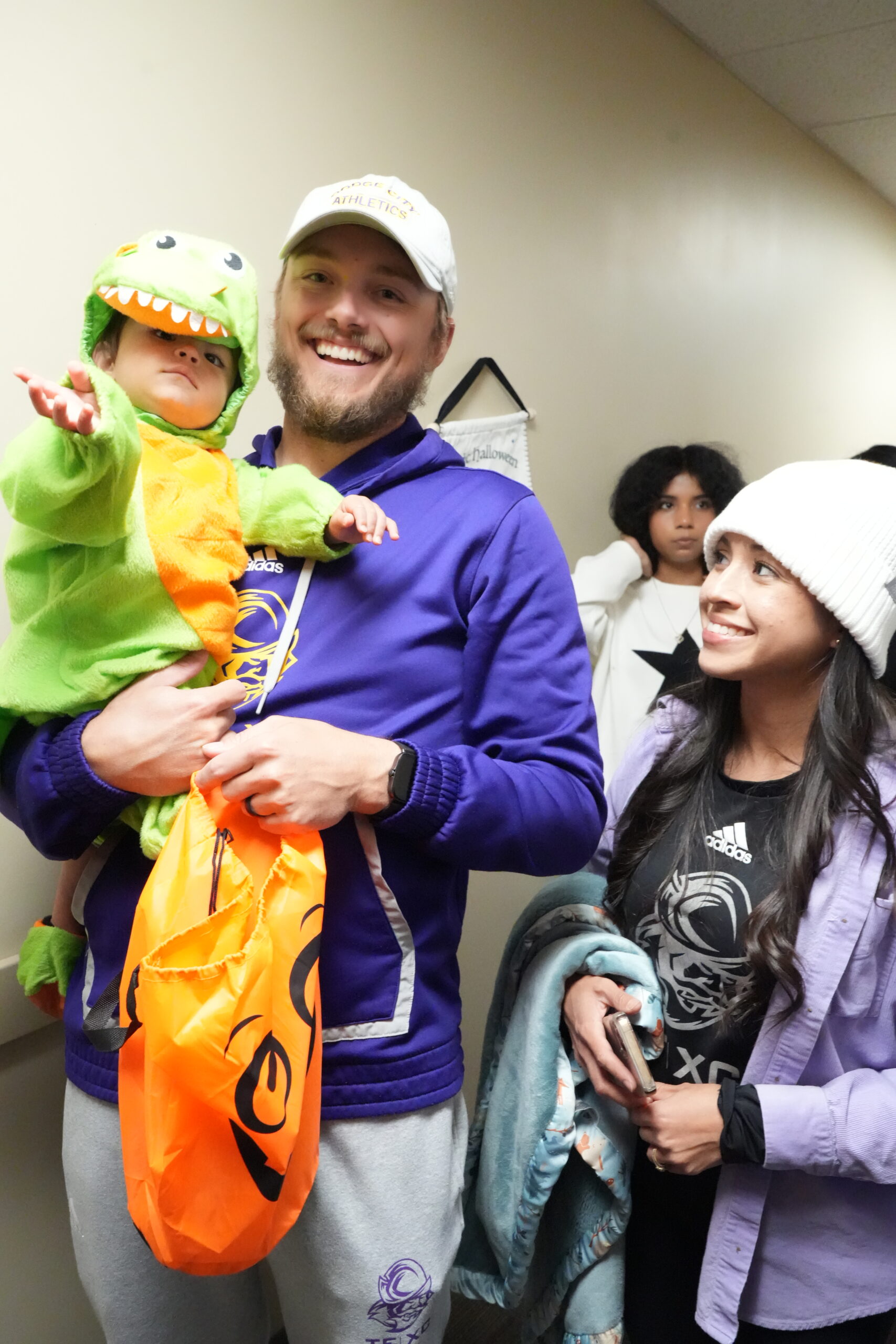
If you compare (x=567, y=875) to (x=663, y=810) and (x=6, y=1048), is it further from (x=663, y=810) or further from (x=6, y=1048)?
(x=6, y=1048)

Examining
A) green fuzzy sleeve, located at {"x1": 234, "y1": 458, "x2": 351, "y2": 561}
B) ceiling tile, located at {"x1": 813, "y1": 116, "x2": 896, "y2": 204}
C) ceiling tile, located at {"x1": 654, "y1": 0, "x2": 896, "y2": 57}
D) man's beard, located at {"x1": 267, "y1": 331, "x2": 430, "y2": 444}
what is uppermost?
ceiling tile, located at {"x1": 813, "y1": 116, "x2": 896, "y2": 204}

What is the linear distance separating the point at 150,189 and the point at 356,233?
48 cm

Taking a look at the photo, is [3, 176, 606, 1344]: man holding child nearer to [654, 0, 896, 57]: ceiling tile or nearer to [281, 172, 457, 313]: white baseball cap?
[281, 172, 457, 313]: white baseball cap

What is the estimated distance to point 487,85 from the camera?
2.12 m

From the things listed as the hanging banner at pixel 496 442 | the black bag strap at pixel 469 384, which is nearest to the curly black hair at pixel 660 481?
the hanging banner at pixel 496 442

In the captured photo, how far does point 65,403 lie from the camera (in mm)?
783

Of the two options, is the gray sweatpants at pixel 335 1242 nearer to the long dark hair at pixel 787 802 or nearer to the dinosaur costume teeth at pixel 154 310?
the long dark hair at pixel 787 802

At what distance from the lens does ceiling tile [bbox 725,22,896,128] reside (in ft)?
9.63

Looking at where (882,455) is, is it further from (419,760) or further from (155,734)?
(155,734)

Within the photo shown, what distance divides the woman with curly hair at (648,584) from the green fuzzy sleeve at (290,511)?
1.40 meters

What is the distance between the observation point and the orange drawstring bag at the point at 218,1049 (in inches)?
32.5

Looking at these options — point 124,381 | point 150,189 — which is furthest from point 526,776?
point 150,189

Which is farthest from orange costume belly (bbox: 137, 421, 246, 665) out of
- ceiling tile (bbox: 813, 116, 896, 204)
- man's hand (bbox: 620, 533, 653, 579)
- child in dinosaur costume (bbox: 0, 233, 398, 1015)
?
ceiling tile (bbox: 813, 116, 896, 204)

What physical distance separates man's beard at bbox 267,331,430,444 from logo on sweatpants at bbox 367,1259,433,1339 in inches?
36.3
